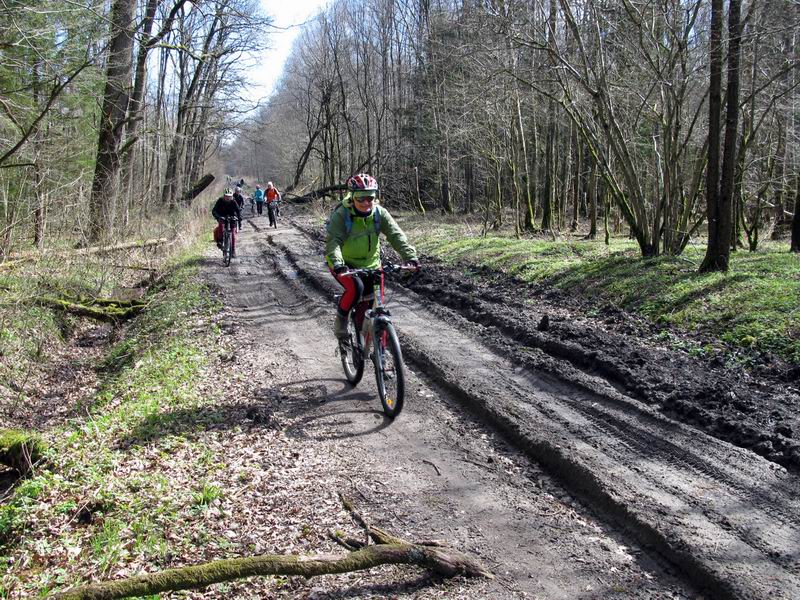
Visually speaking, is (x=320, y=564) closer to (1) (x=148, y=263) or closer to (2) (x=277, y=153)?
(1) (x=148, y=263)

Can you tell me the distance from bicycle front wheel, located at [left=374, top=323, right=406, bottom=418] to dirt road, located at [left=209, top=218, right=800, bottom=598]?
17 cm

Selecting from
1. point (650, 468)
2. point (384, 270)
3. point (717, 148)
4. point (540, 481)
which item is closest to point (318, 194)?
point (717, 148)

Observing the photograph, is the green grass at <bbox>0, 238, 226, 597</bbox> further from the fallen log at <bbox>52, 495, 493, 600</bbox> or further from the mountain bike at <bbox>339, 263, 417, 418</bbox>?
the mountain bike at <bbox>339, 263, 417, 418</bbox>

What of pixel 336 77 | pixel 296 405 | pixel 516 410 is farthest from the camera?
pixel 336 77

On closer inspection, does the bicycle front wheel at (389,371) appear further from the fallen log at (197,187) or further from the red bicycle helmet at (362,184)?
the fallen log at (197,187)

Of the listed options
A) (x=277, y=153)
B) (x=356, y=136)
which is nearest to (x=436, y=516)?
(x=356, y=136)

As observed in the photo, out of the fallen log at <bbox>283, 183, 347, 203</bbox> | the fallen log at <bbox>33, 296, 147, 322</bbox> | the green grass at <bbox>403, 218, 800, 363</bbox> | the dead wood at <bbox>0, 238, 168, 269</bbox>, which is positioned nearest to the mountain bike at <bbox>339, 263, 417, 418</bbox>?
the green grass at <bbox>403, 218, 800, 363</bbox>

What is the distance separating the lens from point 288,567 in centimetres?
A: 355

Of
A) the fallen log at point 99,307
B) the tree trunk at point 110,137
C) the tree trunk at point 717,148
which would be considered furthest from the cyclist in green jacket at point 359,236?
the tree trunk at point 110,137

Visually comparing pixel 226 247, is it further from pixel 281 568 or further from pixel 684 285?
pixel 281 568

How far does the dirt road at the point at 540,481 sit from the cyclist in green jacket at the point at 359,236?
1360 millimetres

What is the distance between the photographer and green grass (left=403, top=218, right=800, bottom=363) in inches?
332

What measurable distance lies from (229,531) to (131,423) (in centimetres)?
247

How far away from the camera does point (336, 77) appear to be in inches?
1801
